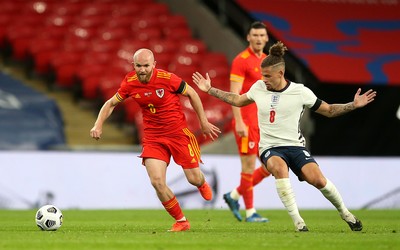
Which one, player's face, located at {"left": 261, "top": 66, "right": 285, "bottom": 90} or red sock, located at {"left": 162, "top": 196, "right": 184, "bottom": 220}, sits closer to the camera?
player's face, located at {"left": 261, "top": 66, "right": 285, "bottom": 90}

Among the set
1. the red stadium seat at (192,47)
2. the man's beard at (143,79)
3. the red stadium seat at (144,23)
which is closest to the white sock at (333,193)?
the man's beard at (143,79)

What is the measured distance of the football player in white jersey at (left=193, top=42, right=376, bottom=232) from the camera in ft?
32.3

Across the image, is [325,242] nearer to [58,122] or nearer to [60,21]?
[58,122]

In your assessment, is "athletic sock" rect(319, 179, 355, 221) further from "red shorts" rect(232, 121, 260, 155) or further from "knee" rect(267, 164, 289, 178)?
"red shorts" rect(232, 121, 260, 155)

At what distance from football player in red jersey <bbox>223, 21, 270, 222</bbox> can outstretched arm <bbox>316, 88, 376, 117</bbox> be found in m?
2.50

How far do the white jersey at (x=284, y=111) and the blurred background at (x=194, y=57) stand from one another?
27.9 feet

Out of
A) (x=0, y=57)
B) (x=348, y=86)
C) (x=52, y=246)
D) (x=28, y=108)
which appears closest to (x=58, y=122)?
(x=28, y=108)

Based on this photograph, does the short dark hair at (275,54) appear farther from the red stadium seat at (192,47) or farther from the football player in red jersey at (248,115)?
the red stadium seat at (192,47)

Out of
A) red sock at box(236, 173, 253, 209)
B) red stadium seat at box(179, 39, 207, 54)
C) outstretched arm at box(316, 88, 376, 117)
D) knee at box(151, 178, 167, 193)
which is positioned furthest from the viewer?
red stadium seat at box(179, 39, 207, 54)

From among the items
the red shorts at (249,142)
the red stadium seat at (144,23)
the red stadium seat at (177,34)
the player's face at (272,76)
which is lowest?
the red shorts at (249,142)

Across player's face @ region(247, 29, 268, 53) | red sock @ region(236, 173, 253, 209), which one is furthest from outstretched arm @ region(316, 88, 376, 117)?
red sock @ region(236, 173, 253, 209)

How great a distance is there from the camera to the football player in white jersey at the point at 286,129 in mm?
9859

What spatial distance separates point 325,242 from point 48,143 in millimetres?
9791

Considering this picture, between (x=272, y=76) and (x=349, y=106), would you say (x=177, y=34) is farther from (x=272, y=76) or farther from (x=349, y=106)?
(x=349, y=106)
